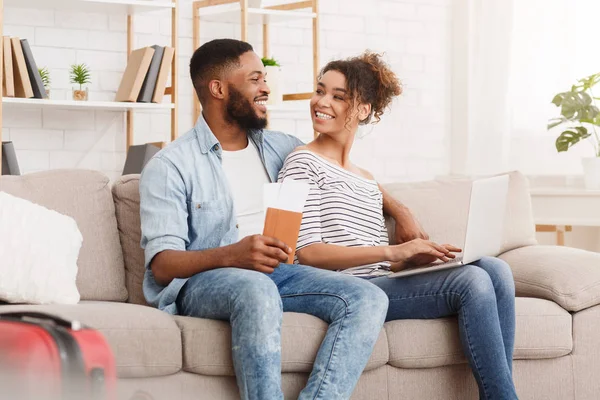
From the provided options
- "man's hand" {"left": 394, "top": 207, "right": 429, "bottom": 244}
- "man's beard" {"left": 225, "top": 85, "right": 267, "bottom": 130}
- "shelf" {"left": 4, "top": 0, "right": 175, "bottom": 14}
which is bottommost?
"man's hand" {"left": 394, "top": 207, "right": 429, "bottom": 244}

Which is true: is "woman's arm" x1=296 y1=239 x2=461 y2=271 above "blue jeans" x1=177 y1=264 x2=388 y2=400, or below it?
above

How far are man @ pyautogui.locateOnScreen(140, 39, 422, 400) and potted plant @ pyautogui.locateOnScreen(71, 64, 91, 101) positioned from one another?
1255 millimetres

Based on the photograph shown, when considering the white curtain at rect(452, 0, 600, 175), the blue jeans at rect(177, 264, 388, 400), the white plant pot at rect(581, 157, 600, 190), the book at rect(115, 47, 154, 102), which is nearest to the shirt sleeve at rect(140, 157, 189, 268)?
the blue jeans at rect(177, 264, 388, 400)

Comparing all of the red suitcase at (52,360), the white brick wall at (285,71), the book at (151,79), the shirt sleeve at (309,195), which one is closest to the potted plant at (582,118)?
the white brick wall at (285,71)

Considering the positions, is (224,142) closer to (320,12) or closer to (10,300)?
(10,300)

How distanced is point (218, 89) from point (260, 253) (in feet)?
2.06

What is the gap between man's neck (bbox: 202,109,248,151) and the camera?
7.75 feet

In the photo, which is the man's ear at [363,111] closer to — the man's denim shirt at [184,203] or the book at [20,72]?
the man's denim shirt at [184,203]

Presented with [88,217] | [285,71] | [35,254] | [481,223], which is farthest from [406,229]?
[285,71]

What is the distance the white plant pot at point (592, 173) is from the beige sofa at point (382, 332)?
1.18 meters

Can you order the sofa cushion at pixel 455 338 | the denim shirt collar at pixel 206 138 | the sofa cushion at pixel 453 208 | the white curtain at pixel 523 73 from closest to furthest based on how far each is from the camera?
the sofa cushion at pixel 455 338 < the denim shirt collar at pixel 206 138 < the sofa cushion at pixel 453 208 < the white curtain at pixel 523 73

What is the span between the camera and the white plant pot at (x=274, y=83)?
380 cm

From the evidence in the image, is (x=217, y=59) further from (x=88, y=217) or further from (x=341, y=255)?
(x=341, y=255)

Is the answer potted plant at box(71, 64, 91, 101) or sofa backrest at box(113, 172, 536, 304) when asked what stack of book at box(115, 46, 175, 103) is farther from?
sofa backrest at box(113, 172, 536, 304)
